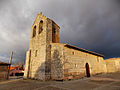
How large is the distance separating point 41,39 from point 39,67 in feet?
15.0

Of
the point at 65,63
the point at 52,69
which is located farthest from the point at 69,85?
the point at 52,69

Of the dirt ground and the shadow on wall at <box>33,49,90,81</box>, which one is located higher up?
the shadow on wall at <box>33,49,90,81</box>

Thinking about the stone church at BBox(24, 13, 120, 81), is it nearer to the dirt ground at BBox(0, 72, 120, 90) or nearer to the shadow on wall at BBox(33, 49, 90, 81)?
the shadow on wall at BBox(33, 49, 90, 81)

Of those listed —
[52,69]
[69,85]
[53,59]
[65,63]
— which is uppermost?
[53,59]

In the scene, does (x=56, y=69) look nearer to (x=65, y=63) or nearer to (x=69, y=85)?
(x=65, y=63)

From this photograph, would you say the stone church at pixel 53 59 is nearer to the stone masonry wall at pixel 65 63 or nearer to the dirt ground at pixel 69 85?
the stone masonry wall at pixel 65 63

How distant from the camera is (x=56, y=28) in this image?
13953 millimetres

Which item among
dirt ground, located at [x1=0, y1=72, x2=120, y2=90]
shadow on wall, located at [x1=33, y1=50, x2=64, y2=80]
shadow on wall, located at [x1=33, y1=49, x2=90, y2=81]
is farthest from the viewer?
shadow on wall, located at [x1=33, y1=50, x2=64, y2=80]

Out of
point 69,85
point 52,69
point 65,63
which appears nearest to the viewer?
point 69,85

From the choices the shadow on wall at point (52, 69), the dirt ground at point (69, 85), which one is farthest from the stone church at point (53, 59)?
the dirt ground at point (69, 85)

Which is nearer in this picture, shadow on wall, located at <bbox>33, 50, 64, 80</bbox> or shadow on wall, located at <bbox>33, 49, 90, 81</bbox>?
shadow on wall, located at <bbox>33, 49, 90, 81</bbox>

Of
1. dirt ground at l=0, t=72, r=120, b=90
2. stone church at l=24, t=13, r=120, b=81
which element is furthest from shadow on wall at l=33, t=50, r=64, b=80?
dirt ground at l=0, t=72, r=120, b=90

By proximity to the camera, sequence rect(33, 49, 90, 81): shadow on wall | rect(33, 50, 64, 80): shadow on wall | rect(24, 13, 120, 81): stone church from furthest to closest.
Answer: rect(24, 13, 120, 81): stone church < rect(33, 50, 64, 80): shadow on wall < rect(33, 49, 90, 81): shadow on wall

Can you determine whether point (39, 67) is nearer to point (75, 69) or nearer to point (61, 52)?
point (61, 52)
